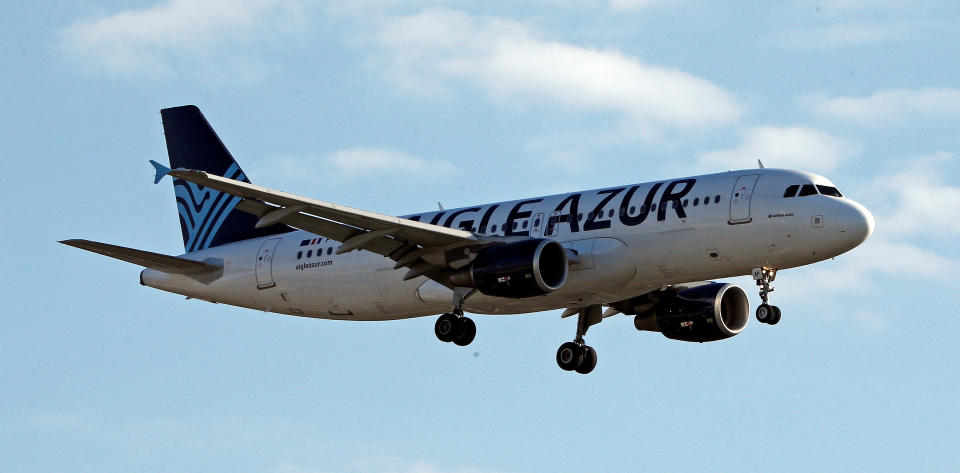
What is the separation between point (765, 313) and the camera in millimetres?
44531

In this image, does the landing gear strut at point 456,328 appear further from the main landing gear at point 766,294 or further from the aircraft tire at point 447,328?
the main landing gear at point 766,294

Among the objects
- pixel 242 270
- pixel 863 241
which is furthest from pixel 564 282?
pixel 242 270

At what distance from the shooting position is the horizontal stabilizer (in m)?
48.0

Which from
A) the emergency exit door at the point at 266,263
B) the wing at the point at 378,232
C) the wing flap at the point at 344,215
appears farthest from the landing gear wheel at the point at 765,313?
the emergency exit door at the point at 266,263

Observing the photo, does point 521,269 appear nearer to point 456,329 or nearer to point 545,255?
point 545,255

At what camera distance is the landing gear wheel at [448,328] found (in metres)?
47.6

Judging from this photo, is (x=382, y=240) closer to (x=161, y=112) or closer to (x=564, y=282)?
(x=564, y=282)

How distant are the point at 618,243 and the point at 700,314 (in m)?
7.00

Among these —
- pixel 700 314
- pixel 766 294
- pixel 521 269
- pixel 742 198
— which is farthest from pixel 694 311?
pixel 521 269

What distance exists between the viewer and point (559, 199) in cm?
4791

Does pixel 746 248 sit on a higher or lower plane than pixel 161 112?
lower

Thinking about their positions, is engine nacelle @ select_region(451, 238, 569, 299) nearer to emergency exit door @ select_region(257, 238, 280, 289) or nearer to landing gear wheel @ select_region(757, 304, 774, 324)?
landing gear wheel @ select_region(757, 304, 774, 324)

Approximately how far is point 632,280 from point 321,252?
10371 millimetres

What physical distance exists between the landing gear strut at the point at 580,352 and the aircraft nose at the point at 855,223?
34.2ft
